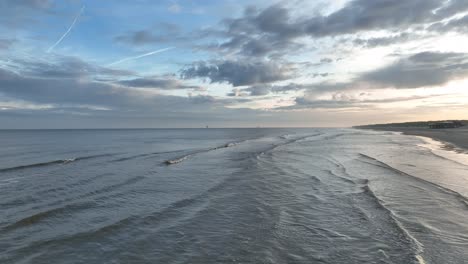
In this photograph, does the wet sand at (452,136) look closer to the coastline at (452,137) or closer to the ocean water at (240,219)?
the coastline at (452,137)

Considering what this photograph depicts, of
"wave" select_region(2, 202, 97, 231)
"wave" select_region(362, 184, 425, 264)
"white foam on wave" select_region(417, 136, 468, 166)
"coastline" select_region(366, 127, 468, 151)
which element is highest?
"coastline" select_region(366, 127, 468, 151)

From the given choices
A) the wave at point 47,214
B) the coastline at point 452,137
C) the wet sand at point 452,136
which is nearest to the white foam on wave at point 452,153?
the coastline at point 452,137

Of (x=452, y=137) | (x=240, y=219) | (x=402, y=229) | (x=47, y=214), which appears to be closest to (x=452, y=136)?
(x=452, y=137)

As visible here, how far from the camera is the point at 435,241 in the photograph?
8430 mm

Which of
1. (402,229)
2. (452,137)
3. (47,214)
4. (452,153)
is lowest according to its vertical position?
(47,214)

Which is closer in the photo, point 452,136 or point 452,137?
point 452,137

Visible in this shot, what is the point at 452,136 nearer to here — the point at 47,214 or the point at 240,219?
the point at 240,219

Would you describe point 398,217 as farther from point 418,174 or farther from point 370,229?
point 418,174

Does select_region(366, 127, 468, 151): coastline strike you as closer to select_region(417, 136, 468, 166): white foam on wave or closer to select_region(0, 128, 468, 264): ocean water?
select_region(417, 136, 468, 166): white foam on wave

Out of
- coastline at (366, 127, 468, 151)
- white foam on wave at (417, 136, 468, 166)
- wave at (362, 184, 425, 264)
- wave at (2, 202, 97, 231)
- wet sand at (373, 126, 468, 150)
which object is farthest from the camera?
wet sand at (373, 126, 468, 150)

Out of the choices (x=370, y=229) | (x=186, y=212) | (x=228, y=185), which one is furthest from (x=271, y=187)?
(x=370, y=229)

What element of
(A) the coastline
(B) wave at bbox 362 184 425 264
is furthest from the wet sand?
(B) wave at bbox 362 184 425 264

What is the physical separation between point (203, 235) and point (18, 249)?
4812 millimetres

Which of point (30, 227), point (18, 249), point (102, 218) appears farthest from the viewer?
point (102, 218)
